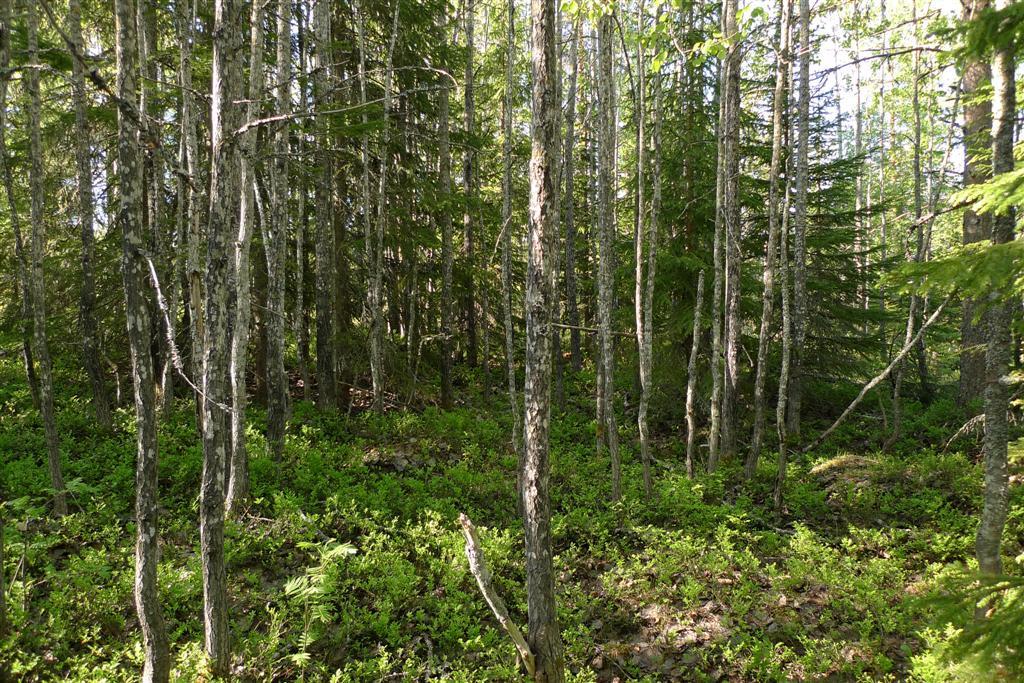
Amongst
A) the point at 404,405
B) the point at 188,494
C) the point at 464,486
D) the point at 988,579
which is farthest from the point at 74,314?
the point at 988,579

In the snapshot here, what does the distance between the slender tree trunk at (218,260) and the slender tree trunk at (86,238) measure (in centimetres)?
431

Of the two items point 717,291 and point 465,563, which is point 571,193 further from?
point 465,563

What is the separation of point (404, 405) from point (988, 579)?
11.7m

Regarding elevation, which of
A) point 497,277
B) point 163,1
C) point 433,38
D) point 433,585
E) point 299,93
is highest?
point 433,38

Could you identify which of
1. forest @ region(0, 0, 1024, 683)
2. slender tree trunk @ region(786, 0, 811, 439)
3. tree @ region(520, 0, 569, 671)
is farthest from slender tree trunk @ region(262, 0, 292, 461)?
slender tree trunk @ region(786, 0, 811, 439)

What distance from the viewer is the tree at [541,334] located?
460cm

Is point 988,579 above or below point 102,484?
above

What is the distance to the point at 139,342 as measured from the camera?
4.34 meters

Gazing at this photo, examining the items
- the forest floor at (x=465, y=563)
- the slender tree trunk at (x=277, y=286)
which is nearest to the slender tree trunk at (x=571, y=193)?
the slender tree trunk at (x=277, y=286)

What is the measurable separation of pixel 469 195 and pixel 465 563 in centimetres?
810

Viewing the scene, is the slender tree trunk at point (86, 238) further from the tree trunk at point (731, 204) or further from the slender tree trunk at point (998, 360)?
the slender tree trunk at point (998, 360)

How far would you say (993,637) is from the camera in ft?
6.66

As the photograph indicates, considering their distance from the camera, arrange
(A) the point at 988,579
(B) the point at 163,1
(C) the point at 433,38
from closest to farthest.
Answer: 1. (A) the point at 988,579
2. (B) the point at 163,1
3. (C) the point at 433,38

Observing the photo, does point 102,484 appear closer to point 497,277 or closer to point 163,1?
point 163,1
